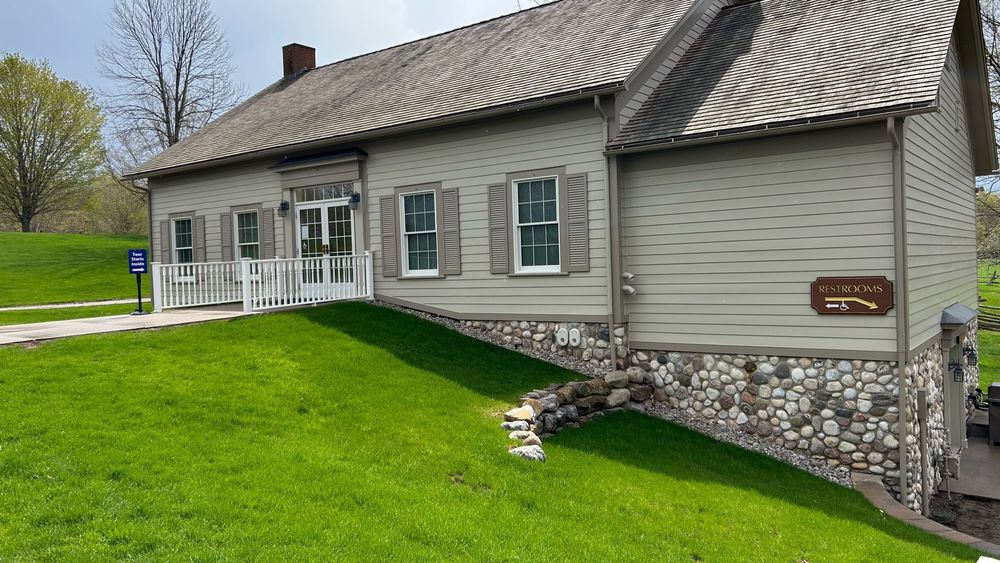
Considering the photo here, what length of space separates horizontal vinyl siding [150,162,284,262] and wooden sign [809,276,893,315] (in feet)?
33.0

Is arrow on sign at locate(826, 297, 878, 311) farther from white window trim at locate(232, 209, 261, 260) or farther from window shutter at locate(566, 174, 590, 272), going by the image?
white window trim at locate(232, 209, 261, 260)

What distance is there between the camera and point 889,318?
27.1 ft

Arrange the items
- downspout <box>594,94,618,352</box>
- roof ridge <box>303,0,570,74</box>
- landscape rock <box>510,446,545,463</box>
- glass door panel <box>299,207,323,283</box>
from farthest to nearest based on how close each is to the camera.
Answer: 1. roof ridge <box>303,0,570,74</box>
2. glass door panel <box>299,207,323,283</box>
3. downspout <box>594,94,618,352</box>
4. landscape rock <box>510,446,545,463</box>

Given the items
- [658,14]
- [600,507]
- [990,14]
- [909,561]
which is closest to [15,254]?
[658,14]

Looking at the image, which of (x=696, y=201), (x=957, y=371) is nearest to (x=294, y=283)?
(x=696, y=201)

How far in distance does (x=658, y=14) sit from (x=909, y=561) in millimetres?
9079

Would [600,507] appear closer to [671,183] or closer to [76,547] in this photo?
[76,547]

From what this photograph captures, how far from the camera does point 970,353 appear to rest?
12.7 meters

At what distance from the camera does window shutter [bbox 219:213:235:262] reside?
15.1m

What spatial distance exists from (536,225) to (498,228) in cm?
67

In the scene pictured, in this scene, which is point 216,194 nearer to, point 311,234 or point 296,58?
point 311,234

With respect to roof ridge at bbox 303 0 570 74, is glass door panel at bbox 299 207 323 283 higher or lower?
lower

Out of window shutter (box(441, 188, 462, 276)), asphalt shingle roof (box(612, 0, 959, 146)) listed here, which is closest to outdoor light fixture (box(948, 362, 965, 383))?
asphalt shingle roof (box(612, 0, 959, 146))

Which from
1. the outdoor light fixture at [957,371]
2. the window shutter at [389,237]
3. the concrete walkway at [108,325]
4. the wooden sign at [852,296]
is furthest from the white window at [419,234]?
the outdoor light fixture at [957,371]
